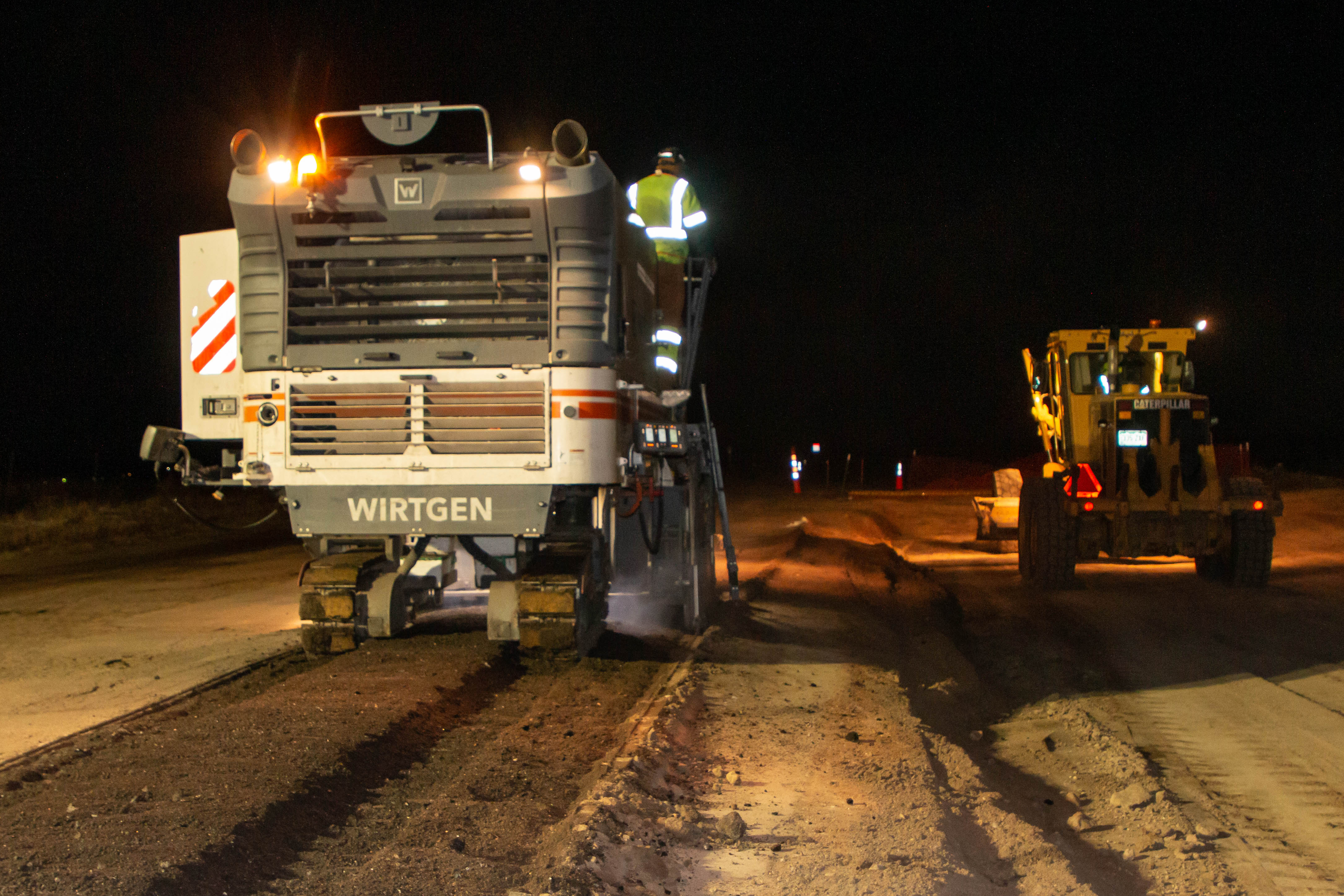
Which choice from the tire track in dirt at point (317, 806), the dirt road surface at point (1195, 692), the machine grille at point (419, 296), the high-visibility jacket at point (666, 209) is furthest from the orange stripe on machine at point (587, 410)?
the dirt road surface at point (1195, 692)

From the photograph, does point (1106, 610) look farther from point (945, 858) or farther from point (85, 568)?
point (85, 568)

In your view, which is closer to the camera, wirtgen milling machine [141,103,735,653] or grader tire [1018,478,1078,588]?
wirtgen milling machine [141,103,735,653]

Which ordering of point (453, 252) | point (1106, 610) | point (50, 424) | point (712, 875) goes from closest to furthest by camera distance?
1. point (712, 875)
2. point (453, 252)
3. point (1106, 610)
4. point (50, 424)

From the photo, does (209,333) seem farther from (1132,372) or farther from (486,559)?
(1132,372)

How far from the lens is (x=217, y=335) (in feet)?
28.7

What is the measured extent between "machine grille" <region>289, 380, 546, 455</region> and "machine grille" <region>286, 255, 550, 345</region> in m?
0.36

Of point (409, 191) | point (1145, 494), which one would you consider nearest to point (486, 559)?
point (409, 191)

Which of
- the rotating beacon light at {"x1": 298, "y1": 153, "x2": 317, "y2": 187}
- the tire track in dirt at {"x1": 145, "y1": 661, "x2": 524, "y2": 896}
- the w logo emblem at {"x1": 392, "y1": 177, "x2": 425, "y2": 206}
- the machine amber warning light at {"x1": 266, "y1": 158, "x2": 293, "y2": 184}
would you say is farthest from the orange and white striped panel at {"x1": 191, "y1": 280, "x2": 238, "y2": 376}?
the tire track in dirt at {"x1": 145, "y1": 661, "x2": 524, "y2": 896}

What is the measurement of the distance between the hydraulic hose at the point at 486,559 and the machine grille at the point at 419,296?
1780mm

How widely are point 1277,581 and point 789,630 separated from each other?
789 cm

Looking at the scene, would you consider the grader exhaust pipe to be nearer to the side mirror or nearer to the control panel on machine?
the control panel on machine

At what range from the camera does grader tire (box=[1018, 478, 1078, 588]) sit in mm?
13773

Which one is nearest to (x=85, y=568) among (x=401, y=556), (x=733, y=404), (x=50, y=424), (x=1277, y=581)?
(x=401, y=556)

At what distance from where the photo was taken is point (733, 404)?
360 ft
